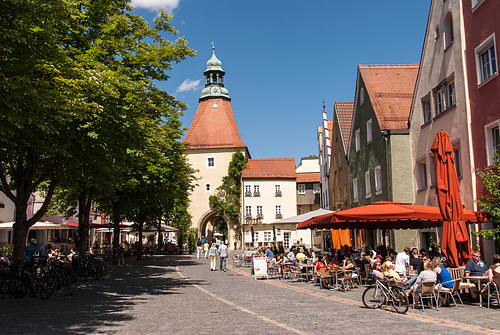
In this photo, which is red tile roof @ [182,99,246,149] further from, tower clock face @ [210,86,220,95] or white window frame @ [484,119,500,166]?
white window frame @ [484,119,500,166]

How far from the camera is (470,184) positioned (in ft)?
57.8

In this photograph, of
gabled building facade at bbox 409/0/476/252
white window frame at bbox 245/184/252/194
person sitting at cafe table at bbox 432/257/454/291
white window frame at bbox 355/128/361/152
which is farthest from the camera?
white window frame at bbox 245/184/252/194

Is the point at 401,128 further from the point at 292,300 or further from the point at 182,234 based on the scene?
the point at 182,234

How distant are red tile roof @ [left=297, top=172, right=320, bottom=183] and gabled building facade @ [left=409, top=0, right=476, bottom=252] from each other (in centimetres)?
4085

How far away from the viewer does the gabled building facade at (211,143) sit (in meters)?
64.1

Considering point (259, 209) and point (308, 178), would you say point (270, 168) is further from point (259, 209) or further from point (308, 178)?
point (308, 178)

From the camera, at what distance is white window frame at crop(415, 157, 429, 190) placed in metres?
23.7

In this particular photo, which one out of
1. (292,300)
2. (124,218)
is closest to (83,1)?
(292,300)

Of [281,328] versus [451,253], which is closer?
[281,328]

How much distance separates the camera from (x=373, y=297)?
11.8 metres

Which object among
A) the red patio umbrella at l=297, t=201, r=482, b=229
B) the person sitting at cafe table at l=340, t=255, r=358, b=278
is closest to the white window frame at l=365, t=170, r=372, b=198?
the red patio umbrella at l=297, t=201, r=482, b=229

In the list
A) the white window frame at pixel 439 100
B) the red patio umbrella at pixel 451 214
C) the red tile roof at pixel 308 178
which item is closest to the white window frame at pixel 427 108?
the white window frame at pixel 439 100

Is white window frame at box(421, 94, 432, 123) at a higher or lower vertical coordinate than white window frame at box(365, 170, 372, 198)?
higher

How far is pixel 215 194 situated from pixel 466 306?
2073 inches
